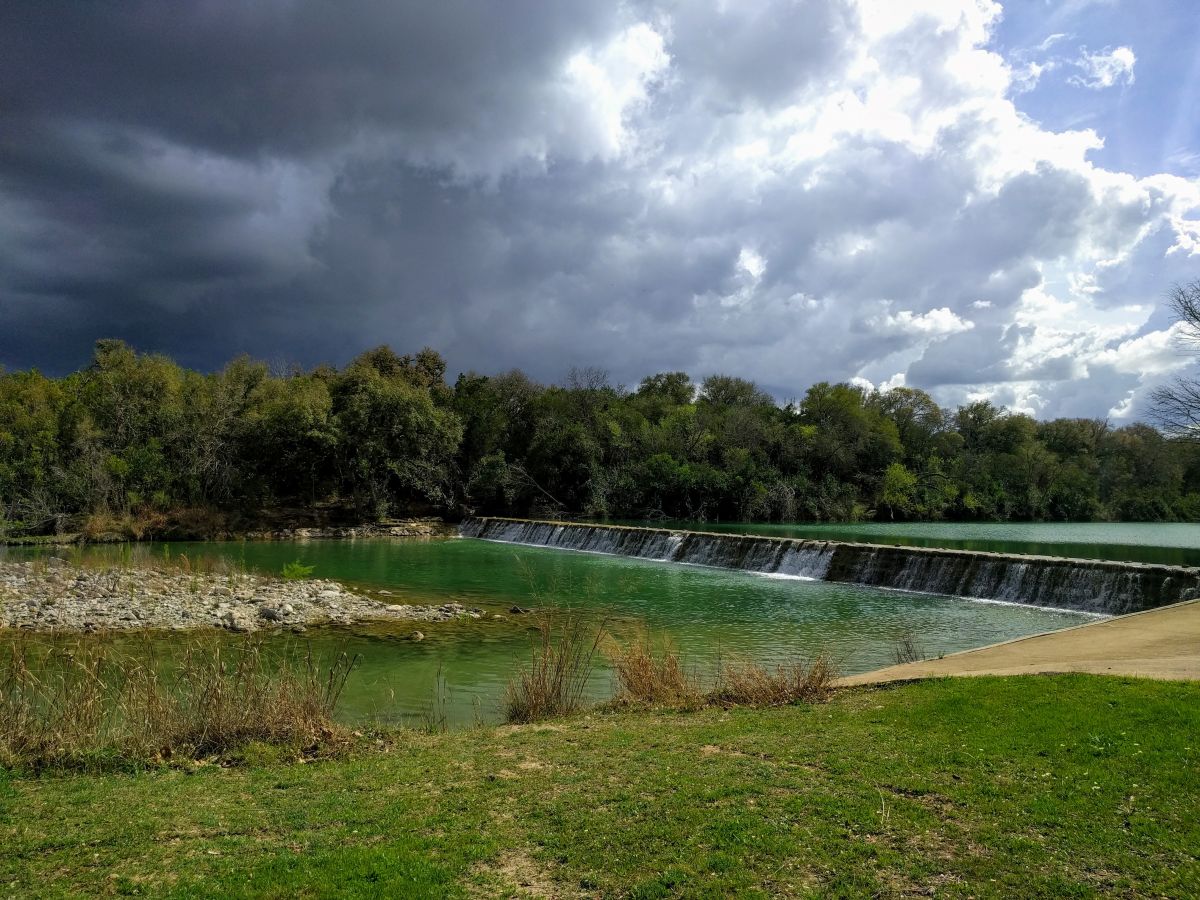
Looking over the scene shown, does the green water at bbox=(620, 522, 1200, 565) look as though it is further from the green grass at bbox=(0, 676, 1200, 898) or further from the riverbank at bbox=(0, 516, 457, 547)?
the green grass at bbox=(0, 676, 1200, 898)

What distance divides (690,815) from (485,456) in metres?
46.8

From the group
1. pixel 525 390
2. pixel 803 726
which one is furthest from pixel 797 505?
pixel 803 726

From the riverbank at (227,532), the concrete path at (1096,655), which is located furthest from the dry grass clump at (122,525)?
the concrete path at (1096,655)

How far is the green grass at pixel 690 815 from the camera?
427 centimetres

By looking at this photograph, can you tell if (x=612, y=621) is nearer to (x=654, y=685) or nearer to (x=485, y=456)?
(x=654, y=685)

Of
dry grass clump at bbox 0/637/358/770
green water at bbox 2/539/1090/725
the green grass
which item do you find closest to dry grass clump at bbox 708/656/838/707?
the green grass

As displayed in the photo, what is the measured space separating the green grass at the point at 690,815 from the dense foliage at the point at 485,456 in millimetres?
35824

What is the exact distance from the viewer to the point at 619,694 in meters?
9.85

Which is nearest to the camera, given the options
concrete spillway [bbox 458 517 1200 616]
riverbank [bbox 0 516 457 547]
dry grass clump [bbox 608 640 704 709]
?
dry grass clump [bbox 608 640 704 709]

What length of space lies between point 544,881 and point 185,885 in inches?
84.7

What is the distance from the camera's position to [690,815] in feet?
16.9

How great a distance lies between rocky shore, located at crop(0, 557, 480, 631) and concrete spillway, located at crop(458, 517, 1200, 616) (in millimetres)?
13275

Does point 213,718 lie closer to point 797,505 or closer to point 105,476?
point 105,476

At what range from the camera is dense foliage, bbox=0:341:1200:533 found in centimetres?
3838
